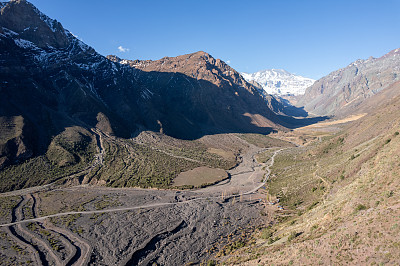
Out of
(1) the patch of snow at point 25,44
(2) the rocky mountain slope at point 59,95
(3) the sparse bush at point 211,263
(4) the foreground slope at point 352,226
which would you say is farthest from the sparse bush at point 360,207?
(1) the patch of snow at point 25,44

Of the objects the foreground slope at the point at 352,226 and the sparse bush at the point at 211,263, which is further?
the sparse bush at the point at 211,263

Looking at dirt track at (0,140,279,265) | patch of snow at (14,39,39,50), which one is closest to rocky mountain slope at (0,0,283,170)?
patch of snow at (14,39,39,50)

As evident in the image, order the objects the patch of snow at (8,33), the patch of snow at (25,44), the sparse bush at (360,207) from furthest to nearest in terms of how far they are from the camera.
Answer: the patch of snow at (25,44)
the patch of snow at (8,33)
the sparse bush at (360,207)

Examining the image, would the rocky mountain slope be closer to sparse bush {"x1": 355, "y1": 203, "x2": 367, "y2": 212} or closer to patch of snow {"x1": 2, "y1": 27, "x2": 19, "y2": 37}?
patch of snow {"x1": 2, "y1": 27, "x2": 19, "y2": 37}

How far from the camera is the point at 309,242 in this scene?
24.1 metres

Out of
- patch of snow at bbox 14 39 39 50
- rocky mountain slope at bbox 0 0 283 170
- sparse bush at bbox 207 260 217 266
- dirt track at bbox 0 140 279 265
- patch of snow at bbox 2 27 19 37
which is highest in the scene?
patch of snow at bbox 2 27 19 37

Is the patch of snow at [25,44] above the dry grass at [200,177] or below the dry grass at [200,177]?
above

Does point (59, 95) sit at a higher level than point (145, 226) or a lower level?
higher

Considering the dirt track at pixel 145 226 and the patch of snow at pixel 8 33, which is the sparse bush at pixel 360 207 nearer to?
the dirt track at pixel 145 226

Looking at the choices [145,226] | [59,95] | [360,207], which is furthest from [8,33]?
[360,207]

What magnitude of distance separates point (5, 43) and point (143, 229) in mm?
131896

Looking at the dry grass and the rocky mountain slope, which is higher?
the rocky mountain slope

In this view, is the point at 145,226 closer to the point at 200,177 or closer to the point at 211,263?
the point at 211,263

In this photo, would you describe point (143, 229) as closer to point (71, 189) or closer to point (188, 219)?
point (188, 219)
